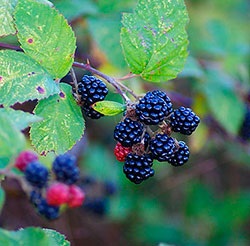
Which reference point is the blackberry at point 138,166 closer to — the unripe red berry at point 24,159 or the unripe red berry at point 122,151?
the unripe red berry at point 122,151

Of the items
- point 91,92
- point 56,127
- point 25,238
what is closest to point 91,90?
point 91,92

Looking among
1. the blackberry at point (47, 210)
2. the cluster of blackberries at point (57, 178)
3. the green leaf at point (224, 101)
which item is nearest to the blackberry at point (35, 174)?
the cluster of blackberries at point (57, 178)

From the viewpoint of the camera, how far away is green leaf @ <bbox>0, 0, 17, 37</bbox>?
1623 mm

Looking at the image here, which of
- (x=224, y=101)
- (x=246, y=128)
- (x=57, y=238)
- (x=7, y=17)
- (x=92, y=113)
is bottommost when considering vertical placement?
(x=246, y=128)

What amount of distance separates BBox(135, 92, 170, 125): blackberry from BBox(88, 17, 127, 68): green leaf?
1120mm

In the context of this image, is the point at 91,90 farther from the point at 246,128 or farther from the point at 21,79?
the point at 246,128

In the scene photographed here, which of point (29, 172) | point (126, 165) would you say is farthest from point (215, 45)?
point (29, 172)

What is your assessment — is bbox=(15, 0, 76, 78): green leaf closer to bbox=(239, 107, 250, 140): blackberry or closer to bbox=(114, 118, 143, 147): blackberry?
bbox=(114, 118, 143, 147): blackberry

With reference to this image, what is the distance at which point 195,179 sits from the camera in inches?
167

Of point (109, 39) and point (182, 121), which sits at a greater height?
point (182, 121)

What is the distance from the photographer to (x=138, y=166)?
1.48 metres

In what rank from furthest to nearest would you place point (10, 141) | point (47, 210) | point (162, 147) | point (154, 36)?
point (47, 210) → point (154, 36) → point (162, 147) → point (10, 141)

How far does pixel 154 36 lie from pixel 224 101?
4.75 feet

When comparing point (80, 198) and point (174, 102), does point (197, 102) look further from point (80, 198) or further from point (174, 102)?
point (80, 198)
